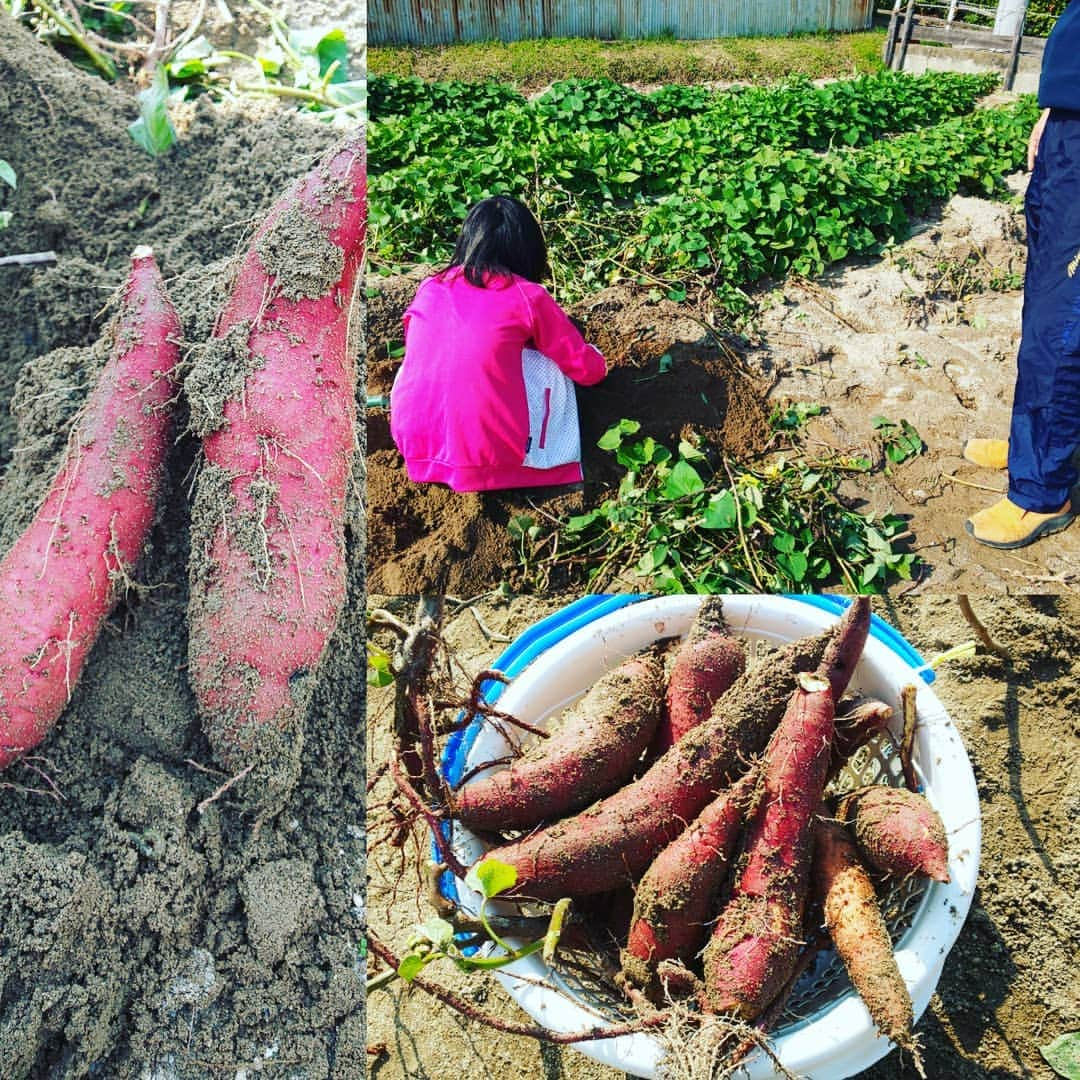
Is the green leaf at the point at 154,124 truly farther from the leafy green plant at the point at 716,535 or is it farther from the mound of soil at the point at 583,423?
the leafy green plant at the point at 716,535

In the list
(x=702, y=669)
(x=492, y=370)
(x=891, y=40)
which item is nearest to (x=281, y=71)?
(x=492, y=370)

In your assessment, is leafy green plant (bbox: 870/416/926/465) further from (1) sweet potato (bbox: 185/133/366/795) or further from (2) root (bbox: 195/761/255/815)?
(2) root (bbox: 195/761/255/815)

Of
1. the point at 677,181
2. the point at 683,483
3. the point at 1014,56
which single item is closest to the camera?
the point at 683,483

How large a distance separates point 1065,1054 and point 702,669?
810 millimetres

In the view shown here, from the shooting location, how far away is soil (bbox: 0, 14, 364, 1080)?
132cm

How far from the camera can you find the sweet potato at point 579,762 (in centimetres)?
126

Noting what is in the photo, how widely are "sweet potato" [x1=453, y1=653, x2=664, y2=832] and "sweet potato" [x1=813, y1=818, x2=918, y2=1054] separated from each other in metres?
0.29

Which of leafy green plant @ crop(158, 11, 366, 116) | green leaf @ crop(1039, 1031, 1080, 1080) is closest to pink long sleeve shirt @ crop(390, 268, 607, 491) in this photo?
leafy green plant @ crop(158, 11, 366, 116)

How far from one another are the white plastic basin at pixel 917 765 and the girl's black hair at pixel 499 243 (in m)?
1.14

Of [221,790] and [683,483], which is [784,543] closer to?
[683,483]

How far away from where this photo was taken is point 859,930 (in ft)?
3.59

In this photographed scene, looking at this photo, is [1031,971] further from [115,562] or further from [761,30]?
[761,30]

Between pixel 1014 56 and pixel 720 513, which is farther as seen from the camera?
pixel 1014 56

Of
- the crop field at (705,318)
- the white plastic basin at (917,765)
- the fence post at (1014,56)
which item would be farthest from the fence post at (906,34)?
the white plastic basin at (917,765)
